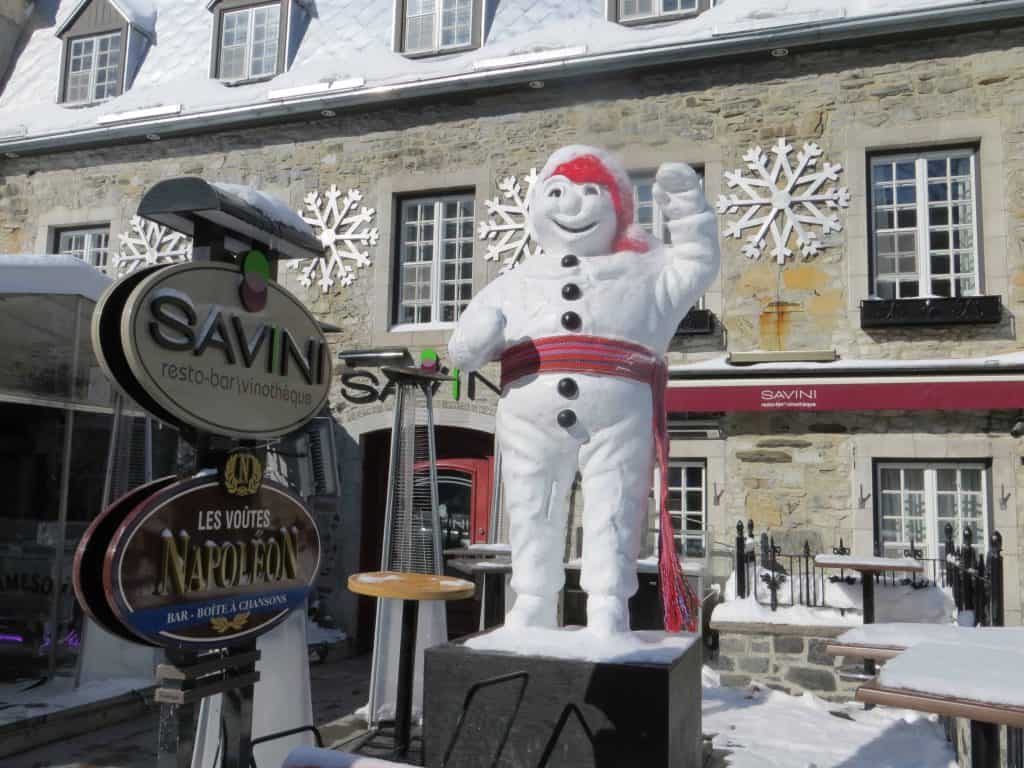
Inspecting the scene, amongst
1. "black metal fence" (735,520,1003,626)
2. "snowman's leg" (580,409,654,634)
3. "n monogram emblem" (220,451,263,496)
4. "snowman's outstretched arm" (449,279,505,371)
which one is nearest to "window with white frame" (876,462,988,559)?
"black metal fence" (735,520,1003,626)

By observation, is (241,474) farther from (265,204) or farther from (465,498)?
(465,498)

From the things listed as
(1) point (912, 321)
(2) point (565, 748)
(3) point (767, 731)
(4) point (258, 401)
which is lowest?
(3) point (767, 731)

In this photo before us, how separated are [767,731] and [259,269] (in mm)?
3909

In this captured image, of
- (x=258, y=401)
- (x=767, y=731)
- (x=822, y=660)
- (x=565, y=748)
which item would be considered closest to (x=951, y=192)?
(x=822, y=660)

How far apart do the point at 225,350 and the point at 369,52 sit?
316 inches

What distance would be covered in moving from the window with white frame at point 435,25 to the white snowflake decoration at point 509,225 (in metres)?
1.81

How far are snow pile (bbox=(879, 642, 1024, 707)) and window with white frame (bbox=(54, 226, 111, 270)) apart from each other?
10.1 metres

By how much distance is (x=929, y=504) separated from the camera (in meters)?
7.50

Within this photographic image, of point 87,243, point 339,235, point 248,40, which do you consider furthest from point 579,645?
point 87,243

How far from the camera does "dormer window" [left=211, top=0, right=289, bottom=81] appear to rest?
10008 millimetres

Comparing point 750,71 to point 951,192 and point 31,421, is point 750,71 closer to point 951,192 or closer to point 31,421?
point 951,192

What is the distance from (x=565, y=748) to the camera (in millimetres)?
3154

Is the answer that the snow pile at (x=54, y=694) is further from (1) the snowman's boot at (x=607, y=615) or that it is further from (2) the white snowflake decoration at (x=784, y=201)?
(2) the white snowflake decoration at (x=784, y=201)

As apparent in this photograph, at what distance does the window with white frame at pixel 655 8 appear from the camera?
8.50 m
